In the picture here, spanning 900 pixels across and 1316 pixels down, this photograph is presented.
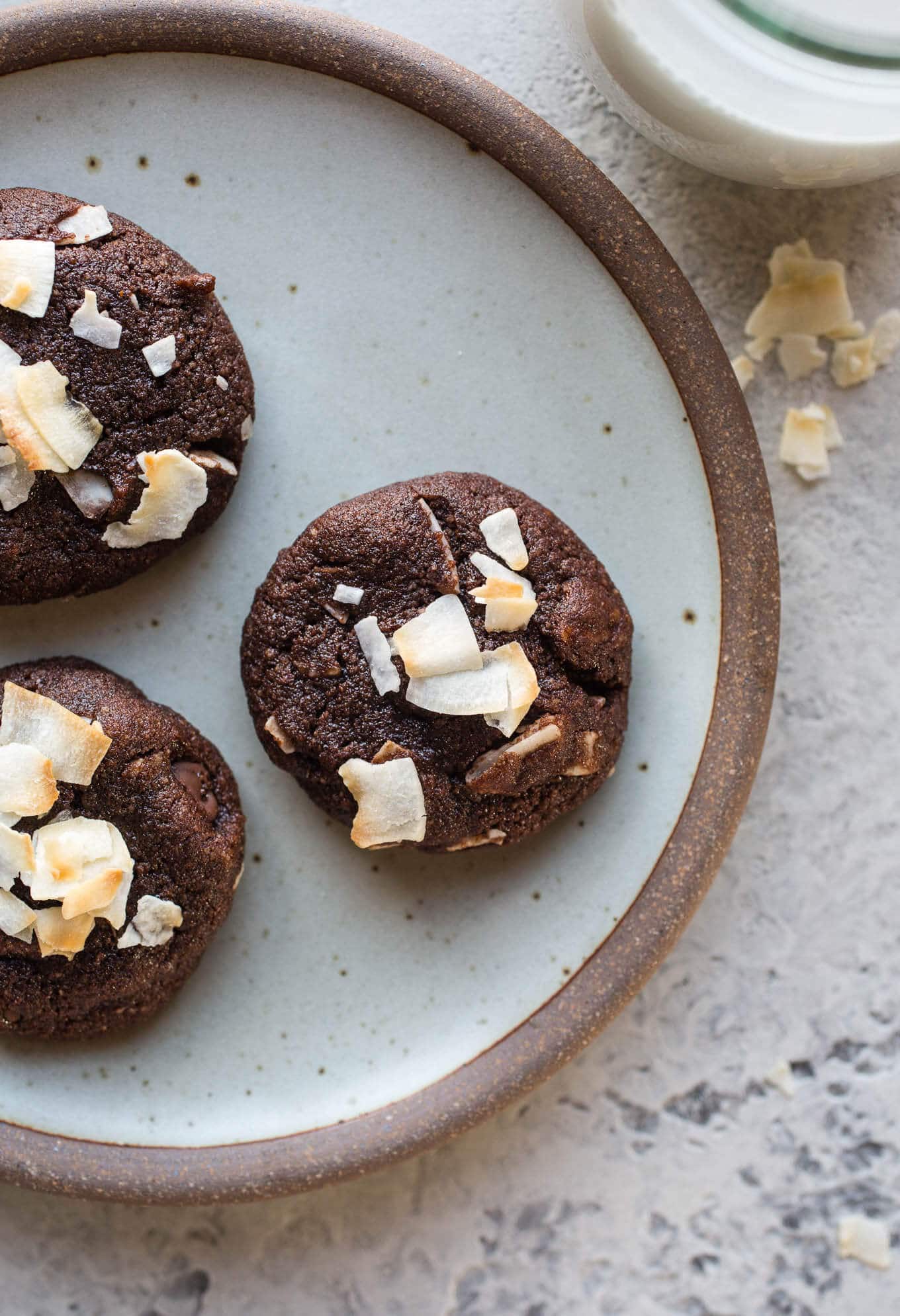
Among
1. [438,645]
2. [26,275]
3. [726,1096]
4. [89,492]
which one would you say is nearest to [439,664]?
[438,645]

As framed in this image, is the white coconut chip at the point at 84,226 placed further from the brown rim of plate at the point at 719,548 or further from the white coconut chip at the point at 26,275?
the brown rim of plate at the point at 719,548

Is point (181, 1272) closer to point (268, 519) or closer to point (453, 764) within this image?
point (453, 764)

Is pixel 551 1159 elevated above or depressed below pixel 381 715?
below

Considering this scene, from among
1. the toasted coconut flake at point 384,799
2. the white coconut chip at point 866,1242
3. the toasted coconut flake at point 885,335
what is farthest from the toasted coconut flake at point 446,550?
the white coconut chip at point 866,1242

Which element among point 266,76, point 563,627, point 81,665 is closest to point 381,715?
point 563,627

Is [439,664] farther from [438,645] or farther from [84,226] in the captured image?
[84,226]

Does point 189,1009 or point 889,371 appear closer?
point 189,1009
